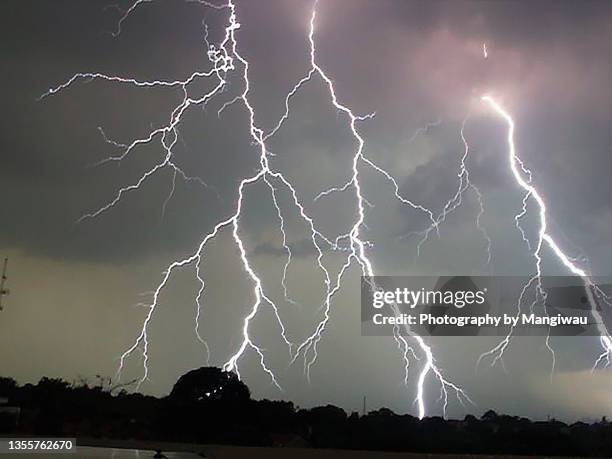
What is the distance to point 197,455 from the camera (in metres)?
10.2

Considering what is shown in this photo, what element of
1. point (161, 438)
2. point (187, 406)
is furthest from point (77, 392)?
point (161, 438)

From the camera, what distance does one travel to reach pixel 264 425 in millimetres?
17375

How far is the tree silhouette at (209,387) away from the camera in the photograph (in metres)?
19.0

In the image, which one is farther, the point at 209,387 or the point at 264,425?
the point at 209,387

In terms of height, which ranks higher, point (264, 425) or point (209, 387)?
point (209, 387)

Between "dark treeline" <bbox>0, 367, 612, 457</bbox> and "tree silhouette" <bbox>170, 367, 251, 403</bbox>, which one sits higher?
"tree silhouette" <bbox>170, 367, 251, 403</bbox>

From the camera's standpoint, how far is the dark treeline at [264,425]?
14.8 metres

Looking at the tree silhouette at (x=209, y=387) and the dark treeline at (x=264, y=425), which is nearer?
the dark treeline at (x=264, y=425)

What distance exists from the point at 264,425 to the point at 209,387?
9.78 ft

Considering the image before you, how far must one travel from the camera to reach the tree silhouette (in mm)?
19025

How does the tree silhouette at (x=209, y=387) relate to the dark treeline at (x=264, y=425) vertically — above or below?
above

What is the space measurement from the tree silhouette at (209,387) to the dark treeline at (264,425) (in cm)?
3

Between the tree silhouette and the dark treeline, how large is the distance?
0.08 feet

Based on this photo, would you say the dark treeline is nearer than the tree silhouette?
Yes
